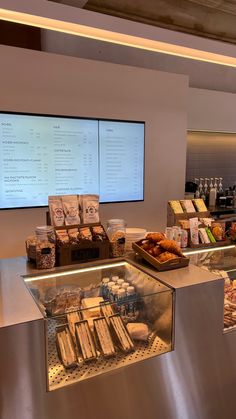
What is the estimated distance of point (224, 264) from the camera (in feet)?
6.23

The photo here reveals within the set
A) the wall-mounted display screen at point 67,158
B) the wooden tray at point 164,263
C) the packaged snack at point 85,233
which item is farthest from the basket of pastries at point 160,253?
the wall-mounted display screen at point 67,158

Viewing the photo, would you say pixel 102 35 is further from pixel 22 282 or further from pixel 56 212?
pixel 22 282

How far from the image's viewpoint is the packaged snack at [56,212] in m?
1.59

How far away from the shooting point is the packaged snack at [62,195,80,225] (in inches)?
63.7

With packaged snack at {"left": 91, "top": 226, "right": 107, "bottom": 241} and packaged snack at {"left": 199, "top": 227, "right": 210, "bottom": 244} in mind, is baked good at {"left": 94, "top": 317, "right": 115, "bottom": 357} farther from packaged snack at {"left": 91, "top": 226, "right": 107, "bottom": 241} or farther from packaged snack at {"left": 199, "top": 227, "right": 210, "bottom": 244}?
packaged snack at {"left": 199, "top": 227, "right": 210, "bottom": 244}

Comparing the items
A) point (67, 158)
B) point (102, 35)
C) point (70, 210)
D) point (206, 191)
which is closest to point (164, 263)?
point (70, 210)

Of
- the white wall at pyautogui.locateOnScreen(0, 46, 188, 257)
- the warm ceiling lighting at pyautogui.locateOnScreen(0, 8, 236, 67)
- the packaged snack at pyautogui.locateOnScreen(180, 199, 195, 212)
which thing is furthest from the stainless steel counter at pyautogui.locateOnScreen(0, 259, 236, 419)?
the white wall at pyautogui.locateOnScreen(0, 46, 188, 257)

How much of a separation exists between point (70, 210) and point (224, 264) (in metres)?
0.97

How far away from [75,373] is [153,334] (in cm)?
40

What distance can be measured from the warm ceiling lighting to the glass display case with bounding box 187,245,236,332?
1.14 metres

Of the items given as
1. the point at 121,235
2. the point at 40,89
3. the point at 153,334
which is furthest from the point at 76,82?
the point at 153,334

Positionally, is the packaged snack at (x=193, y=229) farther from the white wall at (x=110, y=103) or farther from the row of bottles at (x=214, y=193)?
the row of bottles at (x=214, y=193)

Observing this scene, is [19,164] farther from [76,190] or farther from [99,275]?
[99,275]

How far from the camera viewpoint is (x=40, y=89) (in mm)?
3096
